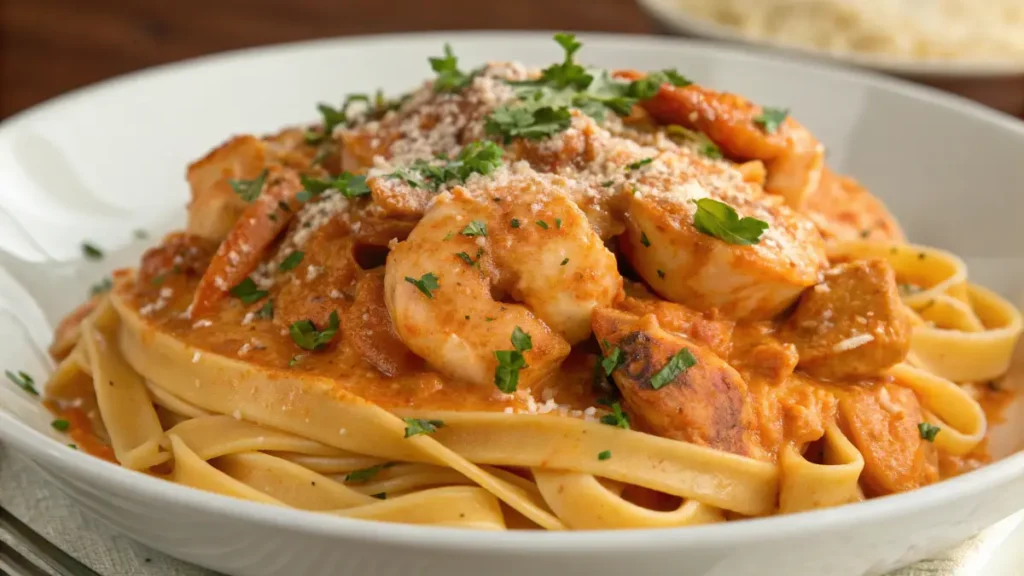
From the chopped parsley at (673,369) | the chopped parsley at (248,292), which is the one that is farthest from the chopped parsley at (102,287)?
the chopped parsley at (673,369)


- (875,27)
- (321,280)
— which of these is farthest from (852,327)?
(875,27)

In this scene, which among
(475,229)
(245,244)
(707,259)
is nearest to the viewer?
(475,229)

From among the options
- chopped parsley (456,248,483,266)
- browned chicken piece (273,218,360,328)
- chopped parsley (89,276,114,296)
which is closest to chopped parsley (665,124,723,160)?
chopped parsley (456,248,483,266)

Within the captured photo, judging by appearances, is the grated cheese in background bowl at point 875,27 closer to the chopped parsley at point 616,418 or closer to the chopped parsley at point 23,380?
the chopped parsley at point 616,418

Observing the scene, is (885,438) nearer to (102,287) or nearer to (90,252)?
(102,287)

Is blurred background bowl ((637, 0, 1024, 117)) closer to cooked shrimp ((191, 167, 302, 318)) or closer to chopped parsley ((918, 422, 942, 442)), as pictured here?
chopped parsley ((918, 422, 942, 442))
